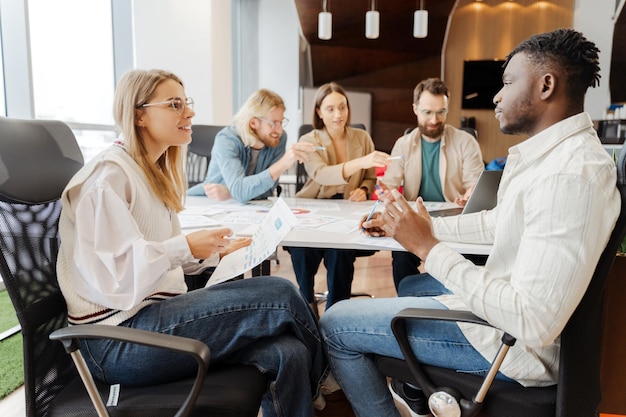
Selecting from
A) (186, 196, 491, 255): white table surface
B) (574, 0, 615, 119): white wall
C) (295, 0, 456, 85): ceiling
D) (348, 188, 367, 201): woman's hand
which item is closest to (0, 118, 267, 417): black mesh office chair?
(186, 196, 491, 255): white table surface

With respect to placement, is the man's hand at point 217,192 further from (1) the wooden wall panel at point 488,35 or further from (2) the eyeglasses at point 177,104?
(1) the wooden wall panel at point 488,35

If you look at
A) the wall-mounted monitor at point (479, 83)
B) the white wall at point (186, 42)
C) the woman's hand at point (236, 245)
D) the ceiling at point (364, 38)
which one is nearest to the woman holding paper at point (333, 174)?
the woman's hand at point (236, 245)

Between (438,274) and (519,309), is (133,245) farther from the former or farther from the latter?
(519,309)

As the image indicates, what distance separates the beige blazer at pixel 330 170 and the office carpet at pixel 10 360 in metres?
1.51

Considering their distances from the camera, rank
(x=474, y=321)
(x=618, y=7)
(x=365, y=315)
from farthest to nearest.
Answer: (x=618, y=7)
(x=365, y=315)
(x=474, y=321)

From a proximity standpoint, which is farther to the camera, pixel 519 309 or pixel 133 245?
pixel 133 245

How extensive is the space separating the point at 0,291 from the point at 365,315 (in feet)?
8.89

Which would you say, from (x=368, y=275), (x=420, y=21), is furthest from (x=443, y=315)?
(x=420, y=21)

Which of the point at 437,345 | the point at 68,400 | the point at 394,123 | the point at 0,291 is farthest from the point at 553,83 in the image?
the point at 394,123

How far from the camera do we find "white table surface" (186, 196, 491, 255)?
147cm

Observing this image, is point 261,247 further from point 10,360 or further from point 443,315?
point 10,360

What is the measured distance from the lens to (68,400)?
958mm

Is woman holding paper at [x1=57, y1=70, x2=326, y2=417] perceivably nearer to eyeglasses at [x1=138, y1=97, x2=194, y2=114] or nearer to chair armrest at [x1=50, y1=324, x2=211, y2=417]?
eyeglasses at [x1=138, y1=97, x2=194, y2=114]

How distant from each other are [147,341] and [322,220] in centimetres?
113
